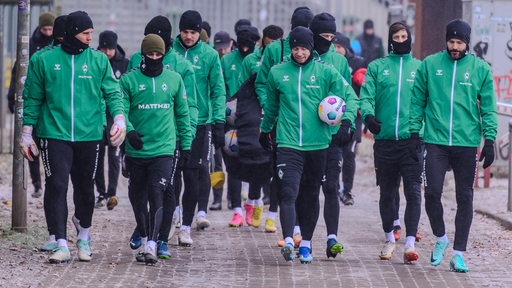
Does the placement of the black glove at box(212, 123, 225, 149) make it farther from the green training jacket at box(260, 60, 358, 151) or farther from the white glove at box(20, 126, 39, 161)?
the white glove at box(20, 126, 39, 161)

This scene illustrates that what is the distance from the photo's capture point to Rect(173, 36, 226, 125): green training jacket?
14.4 meters

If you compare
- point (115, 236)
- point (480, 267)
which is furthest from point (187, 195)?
point (480, 267)

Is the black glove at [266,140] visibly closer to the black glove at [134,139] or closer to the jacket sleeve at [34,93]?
the black glove at [134,139]

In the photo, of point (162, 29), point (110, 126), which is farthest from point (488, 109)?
point (110, 126)

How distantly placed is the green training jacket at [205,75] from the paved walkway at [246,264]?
1228 millimetres

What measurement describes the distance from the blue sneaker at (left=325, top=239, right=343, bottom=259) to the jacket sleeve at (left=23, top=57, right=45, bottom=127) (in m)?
2.62

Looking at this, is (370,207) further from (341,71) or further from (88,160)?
(88,160)

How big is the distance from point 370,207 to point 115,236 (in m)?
4.72

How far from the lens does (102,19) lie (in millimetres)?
36344

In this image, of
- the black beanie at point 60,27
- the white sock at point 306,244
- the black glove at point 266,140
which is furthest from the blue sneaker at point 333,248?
the black beanie at point 60,27

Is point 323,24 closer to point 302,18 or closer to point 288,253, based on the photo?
point 302,18

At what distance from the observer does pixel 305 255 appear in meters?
12.5

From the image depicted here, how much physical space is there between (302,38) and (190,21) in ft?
7.20

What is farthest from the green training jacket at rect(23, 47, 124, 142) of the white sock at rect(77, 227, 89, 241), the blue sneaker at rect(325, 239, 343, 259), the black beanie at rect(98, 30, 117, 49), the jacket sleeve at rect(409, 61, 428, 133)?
the black beanie at rect(98, 30, 117, 49)
